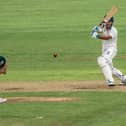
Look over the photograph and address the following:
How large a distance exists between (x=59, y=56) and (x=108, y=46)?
15.8 meters

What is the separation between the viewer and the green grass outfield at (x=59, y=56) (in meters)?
14.5

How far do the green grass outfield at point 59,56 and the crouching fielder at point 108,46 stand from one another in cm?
179

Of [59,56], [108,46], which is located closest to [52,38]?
[59,56]

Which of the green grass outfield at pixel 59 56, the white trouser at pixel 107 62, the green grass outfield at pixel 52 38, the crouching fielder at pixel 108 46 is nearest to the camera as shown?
the green grass outfield at pixel 59 56

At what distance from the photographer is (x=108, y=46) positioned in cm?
2069

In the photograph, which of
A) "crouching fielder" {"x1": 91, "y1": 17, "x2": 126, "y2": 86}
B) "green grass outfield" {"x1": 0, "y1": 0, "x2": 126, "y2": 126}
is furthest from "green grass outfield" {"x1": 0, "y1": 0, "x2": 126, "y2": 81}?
"crouching fielder" {"x1": 91, "y1": 17, "x2": 126, "y2": 86}

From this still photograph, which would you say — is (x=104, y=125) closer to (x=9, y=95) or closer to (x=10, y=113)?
(x=10, y=113)

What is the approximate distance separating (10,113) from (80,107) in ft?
5.52

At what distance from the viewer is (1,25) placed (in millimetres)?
56938

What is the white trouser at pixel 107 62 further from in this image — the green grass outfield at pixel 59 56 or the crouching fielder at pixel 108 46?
the green grass outfield at pixel 59 56

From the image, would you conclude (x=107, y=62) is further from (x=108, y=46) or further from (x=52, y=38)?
(x=52, y=38)

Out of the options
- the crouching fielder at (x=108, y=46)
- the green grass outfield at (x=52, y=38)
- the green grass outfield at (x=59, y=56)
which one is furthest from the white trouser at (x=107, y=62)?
the green grass outfield at (x=52, y=38)

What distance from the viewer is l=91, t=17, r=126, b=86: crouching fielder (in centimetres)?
2012

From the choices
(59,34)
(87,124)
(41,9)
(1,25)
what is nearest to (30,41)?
(59,34)
